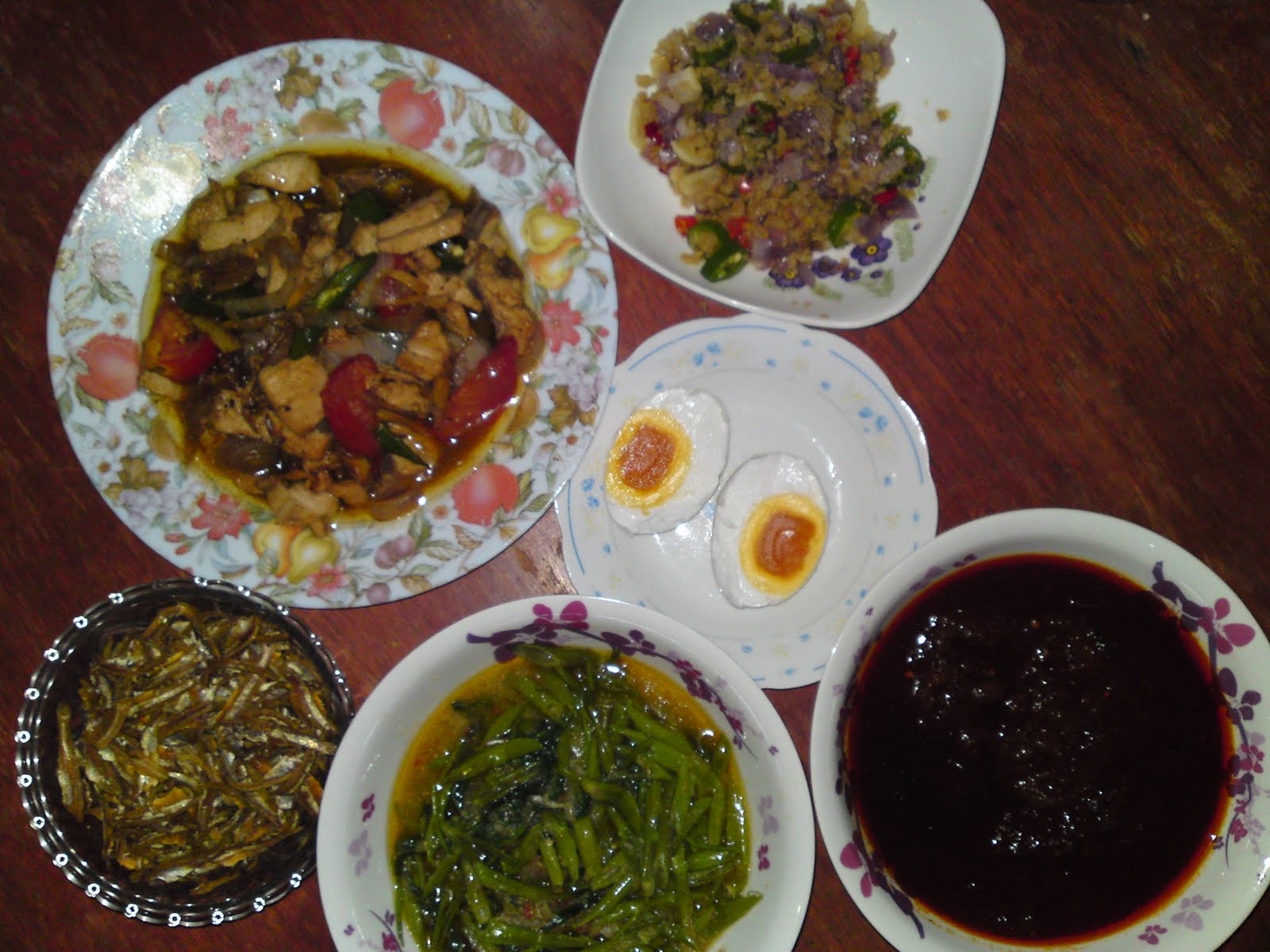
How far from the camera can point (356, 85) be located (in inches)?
65.7

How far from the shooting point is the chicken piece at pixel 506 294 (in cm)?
168

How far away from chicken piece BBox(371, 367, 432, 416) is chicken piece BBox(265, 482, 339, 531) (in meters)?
0.25

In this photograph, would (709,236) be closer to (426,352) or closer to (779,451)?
(779,451)

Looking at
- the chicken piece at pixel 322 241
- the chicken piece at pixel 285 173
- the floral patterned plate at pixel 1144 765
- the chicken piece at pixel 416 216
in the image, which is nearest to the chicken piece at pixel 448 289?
the chicken piece at pixel 416 216

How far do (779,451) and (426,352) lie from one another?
32.8 inches

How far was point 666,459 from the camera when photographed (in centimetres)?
174

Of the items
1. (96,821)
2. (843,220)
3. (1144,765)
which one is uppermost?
(843,220)

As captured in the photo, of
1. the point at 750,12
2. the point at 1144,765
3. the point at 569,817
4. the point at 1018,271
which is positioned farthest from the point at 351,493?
the point at 1144,765

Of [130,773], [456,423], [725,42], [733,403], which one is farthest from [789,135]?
[130,773]

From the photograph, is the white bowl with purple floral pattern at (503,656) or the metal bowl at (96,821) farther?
the metal bowl at (96,821)

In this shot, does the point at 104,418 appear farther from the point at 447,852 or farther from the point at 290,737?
the point at 447,852

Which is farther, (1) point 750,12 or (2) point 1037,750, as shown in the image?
(1) point 750,12

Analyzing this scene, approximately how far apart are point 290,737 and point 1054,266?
2.01 metres

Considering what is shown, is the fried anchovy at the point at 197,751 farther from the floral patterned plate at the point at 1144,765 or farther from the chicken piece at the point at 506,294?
the floral patterned plate at the point at 1144,765
